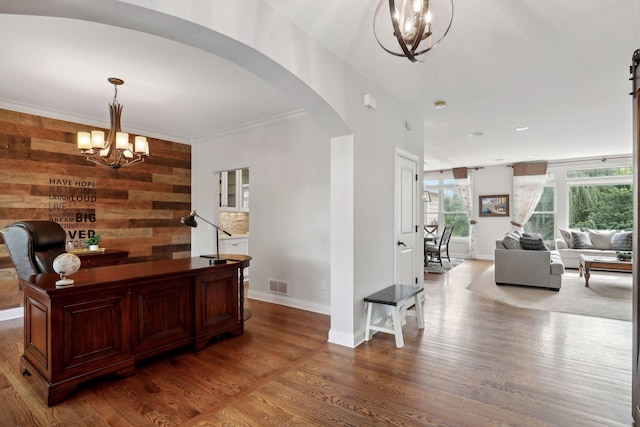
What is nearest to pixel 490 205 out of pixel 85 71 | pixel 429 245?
pixel 429 245

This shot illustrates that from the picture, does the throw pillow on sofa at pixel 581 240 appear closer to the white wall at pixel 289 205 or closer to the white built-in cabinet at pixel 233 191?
the white wall at pixel 289 205

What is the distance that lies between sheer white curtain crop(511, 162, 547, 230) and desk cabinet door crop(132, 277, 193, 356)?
882cm

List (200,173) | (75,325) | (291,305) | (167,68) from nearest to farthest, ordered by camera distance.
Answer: (75,325)
(167,68)
(291,305)
(200,173)

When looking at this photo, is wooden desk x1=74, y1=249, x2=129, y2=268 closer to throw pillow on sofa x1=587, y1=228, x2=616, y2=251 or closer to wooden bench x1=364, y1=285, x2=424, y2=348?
wooden bench x1=364, y1=285, x2=424, y2=348

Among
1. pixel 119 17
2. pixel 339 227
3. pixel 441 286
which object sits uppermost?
pixel 119 17

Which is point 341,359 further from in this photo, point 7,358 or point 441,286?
point 441,286

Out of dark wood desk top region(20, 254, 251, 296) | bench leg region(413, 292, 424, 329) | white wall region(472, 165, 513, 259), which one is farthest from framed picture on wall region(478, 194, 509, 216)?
dark wood desk top region(20, 254, 251, 296)

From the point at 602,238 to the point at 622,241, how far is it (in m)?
0.35

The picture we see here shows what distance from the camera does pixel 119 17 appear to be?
5.46ft

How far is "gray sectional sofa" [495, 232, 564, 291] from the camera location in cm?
549

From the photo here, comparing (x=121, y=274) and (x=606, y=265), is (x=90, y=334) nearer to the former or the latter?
(x=121, y=274)

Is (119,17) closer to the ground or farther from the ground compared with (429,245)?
farther from the ground

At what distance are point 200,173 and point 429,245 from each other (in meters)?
5.49

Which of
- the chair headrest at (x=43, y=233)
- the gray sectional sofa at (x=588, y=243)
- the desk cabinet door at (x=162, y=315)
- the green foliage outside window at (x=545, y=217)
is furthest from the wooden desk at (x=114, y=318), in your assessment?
the green foliage outside window at (x=545, y=217)
